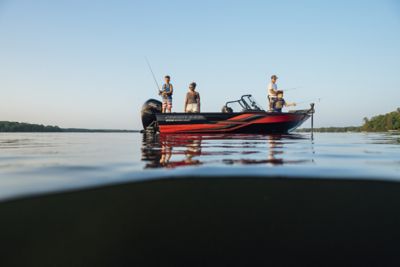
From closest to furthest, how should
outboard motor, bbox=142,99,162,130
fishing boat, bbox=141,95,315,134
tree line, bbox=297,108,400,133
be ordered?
fishing boat, bbox=141,95,315,134 < outboard motor, bbox=142,99,162,130 < tree line, bbox=297,108,400,133

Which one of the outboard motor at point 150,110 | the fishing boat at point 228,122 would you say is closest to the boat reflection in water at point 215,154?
the fishing boat at point 228,122

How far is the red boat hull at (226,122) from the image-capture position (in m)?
12.5

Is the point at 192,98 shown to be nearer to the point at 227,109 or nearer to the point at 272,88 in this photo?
the point at 227,109

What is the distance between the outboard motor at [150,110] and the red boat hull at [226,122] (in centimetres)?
286

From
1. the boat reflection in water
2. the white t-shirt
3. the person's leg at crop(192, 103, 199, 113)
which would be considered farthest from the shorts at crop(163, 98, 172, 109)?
the boat reflection in water

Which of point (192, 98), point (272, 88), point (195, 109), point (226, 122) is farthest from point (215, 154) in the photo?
point (272, 88)

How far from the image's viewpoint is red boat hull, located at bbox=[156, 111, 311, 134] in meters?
12.5

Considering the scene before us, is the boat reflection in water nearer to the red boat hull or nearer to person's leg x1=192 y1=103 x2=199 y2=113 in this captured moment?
the red boat hull

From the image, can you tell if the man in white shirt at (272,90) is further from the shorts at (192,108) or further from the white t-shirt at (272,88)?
the shorts at (192,108)

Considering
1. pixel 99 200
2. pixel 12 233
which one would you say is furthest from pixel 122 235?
pixel 12 233

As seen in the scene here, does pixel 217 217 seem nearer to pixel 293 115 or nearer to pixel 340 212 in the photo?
pixel 340 212

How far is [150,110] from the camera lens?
51.3ft

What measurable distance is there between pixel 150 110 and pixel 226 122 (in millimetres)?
5006

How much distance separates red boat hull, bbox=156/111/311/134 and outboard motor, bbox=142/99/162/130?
2864 millimetres
